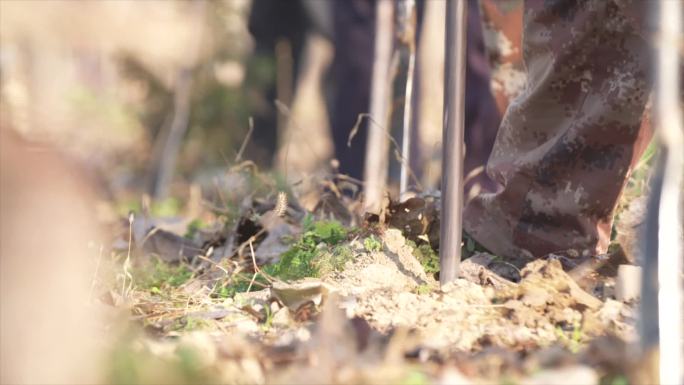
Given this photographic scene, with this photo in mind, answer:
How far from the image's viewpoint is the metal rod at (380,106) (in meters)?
Answer: 3.39

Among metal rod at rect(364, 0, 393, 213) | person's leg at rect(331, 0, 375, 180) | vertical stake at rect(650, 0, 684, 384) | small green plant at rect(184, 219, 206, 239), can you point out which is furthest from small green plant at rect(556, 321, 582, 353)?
person's leg at rect(331, 0, 375, 180)

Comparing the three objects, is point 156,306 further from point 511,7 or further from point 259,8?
point 259,8

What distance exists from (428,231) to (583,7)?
23.5 inches

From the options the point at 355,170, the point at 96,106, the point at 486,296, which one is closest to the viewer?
the point at 486,296

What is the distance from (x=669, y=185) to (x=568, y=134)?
87cm

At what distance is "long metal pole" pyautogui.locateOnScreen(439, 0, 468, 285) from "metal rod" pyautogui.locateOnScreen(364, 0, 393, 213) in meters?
1.10

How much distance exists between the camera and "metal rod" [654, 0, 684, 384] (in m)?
1.34

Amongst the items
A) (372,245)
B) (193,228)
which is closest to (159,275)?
(193,228)

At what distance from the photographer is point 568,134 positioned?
7.47 feet

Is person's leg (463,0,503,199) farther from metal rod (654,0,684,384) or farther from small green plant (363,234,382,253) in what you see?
metal rod (654,0,684,384)

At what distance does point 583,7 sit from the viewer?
219cm

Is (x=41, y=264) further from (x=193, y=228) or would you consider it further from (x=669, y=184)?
(x=193, y=228)

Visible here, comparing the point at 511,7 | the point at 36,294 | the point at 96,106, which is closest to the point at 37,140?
the point at 36,294

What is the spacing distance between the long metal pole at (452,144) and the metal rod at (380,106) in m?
1.10
